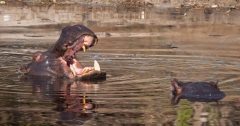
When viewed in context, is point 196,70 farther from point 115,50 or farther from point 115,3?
point 115,3

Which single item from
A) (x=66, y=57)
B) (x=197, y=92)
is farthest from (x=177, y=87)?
(x=66, y=57)

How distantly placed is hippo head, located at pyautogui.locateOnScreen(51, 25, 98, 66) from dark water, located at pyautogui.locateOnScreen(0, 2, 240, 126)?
0.42 metres

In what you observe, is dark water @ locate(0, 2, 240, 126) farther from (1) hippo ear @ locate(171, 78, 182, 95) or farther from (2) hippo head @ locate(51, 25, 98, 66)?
(2) hippo head @ locate(51, 25, 98, 66)

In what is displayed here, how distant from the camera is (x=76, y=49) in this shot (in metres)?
9.75

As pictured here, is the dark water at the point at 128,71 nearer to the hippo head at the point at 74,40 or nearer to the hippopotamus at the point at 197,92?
the hippopotamus at the point at 197,92

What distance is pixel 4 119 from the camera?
706 centimetres

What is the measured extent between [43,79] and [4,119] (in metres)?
2.86

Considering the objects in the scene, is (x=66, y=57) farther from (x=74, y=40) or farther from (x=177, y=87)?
(x=177, y=87)

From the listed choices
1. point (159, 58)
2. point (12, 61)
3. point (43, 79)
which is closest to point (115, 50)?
point (159, 58)

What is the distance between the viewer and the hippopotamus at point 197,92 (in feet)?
27.6

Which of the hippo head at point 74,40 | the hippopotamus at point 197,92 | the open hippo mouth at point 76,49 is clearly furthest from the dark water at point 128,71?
the hippo head at point 74,40

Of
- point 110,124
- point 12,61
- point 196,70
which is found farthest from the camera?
point 12,61

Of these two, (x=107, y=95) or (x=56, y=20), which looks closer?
(x=107, y=95)

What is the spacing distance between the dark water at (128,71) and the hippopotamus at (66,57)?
205 mm
